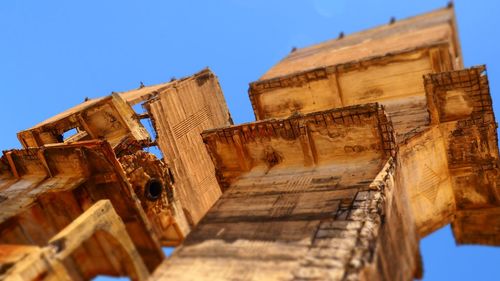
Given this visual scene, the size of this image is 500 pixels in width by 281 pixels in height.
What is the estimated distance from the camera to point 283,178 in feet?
27.2

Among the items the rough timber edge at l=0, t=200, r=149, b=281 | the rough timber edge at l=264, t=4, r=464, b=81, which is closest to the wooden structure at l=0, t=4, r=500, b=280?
the rough timber edge at l=0, t=200, r=149, b=281

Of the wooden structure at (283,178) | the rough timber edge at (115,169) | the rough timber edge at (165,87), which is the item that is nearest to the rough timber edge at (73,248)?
the wooden structure at (283,178)

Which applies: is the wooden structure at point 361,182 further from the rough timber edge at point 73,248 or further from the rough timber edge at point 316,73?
the rough timber edge at point 73,248

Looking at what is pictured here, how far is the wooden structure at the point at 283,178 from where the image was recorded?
6035 millimetres

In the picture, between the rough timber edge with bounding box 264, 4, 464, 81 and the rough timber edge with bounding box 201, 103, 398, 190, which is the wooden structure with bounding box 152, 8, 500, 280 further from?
the rough timber edge with bounding box 264, 4, 464, 81

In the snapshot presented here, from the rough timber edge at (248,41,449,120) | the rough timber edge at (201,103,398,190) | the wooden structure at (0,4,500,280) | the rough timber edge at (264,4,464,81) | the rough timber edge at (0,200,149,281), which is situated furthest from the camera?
the rough timber edge at (264,4,464,81)

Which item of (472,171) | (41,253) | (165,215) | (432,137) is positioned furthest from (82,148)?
(472,171)

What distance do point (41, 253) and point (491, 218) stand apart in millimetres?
9304

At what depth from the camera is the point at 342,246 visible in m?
5.61

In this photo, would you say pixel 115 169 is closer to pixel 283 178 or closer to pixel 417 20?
pixel 283 178

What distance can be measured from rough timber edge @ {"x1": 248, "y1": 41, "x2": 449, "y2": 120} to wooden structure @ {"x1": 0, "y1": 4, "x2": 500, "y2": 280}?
0.14 feet

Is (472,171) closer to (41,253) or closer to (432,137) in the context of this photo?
(432,137)

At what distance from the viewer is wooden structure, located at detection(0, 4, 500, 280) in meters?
6.04

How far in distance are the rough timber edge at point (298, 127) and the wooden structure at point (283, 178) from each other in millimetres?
24
